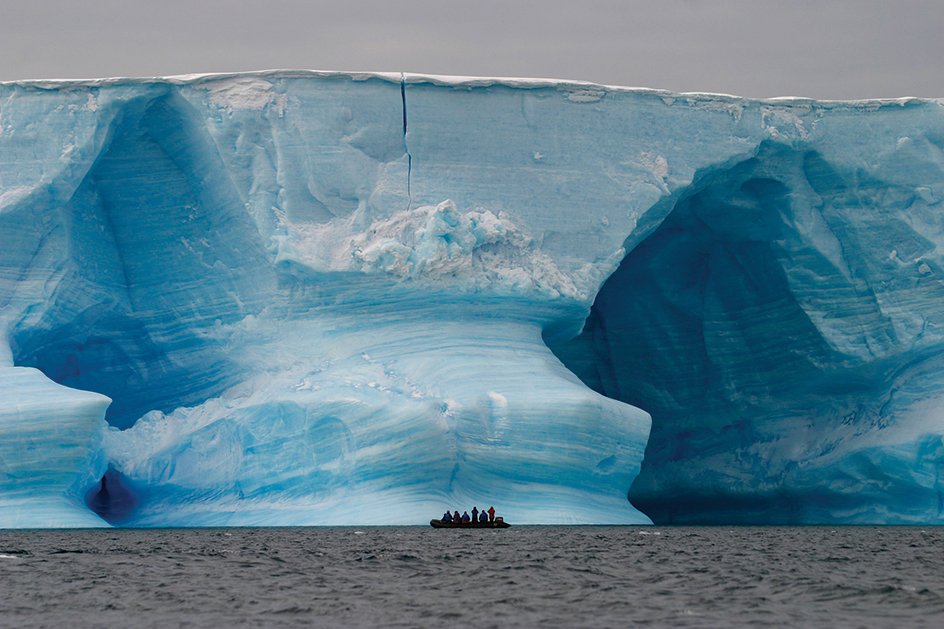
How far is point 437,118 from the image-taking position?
54.5ft

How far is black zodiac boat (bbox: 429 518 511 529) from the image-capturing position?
1418 cm

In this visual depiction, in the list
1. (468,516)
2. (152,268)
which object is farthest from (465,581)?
(152,268)

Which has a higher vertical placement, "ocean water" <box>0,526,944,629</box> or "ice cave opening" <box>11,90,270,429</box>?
"ice cave opening" <box>11,90,270,429</box>

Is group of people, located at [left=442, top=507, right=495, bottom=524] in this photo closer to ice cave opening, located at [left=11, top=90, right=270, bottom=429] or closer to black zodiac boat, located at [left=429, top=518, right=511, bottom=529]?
black zodiac boat, located at [left=429, top=518, right=511, bottom=529]

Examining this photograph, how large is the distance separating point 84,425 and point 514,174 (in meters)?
6.64

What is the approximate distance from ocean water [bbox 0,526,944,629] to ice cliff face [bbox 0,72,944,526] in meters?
1.57

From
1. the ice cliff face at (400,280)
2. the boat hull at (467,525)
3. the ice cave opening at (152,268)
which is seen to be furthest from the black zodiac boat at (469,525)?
the ice cave opening at (152,268)

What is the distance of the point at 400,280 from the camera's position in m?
15.9

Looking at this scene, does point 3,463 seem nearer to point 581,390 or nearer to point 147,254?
point 147,254

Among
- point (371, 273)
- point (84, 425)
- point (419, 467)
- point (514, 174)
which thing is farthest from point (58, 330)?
point (514, 174)

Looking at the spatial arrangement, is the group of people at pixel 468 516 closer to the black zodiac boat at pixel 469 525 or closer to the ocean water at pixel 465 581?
the black zodiac boat at pixel 469 525

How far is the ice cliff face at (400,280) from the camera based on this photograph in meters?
15.0

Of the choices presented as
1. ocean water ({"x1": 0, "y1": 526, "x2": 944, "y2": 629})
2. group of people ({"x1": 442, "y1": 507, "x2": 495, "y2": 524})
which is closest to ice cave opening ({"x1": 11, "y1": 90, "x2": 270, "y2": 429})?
ocean water ({"x1": 0, "y1": 526, "x2": 944, "y2": 629})

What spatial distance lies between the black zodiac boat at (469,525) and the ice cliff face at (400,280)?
292mm
